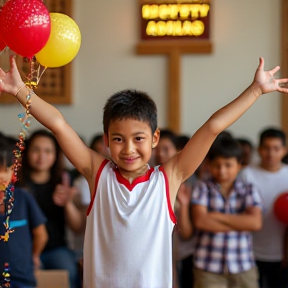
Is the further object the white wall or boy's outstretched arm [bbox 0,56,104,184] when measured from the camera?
the white wall

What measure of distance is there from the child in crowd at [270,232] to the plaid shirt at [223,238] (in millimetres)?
422

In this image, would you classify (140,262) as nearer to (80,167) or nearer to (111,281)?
(111,281)

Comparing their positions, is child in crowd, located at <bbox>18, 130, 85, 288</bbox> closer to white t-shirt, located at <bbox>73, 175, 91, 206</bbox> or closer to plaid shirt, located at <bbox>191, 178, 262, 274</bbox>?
white t-shirt, located at <bbox>73, 175, 91, 206</bbox>

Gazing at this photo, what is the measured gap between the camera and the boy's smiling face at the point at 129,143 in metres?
1.70

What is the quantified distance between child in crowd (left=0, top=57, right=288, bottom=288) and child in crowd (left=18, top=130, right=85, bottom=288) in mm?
1281

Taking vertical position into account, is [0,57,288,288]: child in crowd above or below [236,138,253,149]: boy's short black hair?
below

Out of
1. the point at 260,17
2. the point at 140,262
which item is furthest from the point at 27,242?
the point at 260,17

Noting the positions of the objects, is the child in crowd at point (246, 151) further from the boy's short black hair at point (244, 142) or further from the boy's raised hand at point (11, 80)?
the boy's raised hand at point (11, 80)

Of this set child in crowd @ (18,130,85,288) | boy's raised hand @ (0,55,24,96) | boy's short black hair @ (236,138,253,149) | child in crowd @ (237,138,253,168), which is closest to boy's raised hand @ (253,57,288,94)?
boy's raised hand @ (0,55,24,96)

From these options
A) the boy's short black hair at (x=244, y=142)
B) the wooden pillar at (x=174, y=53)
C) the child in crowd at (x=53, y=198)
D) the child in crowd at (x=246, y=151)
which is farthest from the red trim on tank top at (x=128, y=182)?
the wooden pillar at (x=174, y=53)

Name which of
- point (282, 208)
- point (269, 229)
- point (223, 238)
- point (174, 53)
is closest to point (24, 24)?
point (223, 238)

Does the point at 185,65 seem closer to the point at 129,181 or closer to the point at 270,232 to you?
the point at 270,232

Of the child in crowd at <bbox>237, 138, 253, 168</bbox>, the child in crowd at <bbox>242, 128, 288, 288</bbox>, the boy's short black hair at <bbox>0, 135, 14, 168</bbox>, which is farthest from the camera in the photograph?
the child in crowd at <bbox>237, 138, 253, 168</bbox>

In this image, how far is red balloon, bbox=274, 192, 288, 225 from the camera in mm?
2999
